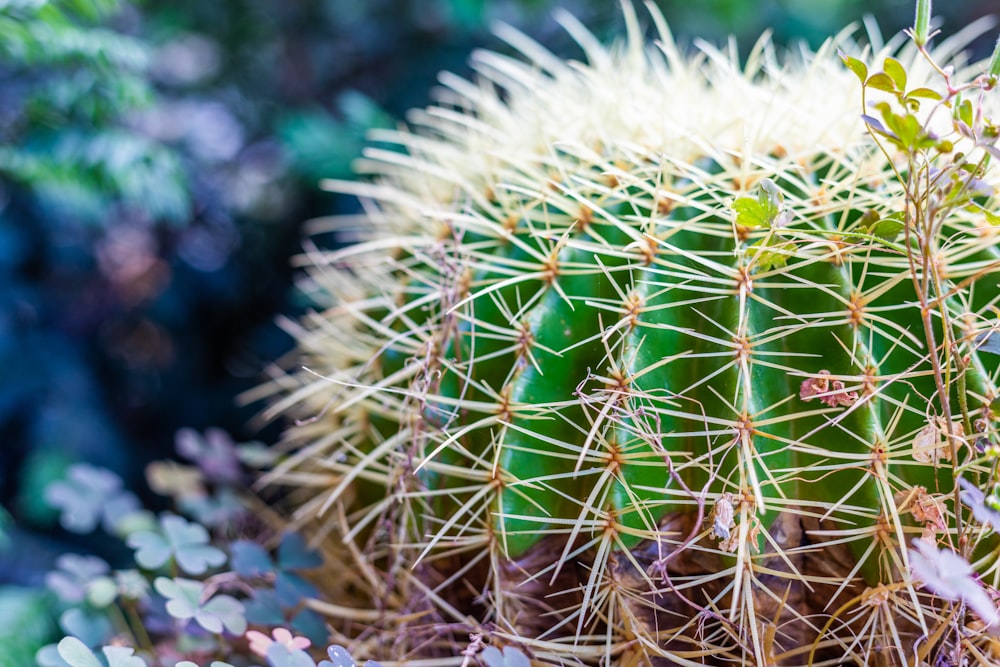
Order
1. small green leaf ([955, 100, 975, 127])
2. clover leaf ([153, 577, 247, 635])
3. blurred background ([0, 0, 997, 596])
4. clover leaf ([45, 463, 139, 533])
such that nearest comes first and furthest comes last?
1. small green leaf ([955, 100, 975, 127])
2. clover leaf ([153, 577, 247, 635])
3. clover leaf ([45, 463, 139, 533])
4. blurred background ([0, 0, 997, 596])

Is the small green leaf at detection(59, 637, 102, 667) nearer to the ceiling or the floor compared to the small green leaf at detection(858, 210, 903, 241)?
nearer to the floor

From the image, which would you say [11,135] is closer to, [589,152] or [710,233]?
[589,152]

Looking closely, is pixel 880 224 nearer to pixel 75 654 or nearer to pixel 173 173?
pixel 75 654

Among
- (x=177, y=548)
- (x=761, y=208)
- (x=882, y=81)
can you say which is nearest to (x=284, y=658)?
(x=177, y=548)

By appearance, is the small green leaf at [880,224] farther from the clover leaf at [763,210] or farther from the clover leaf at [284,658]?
the clover leaf at [284,658]

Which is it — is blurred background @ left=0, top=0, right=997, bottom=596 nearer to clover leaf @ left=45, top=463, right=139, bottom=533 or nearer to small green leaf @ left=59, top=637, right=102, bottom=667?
clover leaf @ left=45, top=463, right=139, bottom=533

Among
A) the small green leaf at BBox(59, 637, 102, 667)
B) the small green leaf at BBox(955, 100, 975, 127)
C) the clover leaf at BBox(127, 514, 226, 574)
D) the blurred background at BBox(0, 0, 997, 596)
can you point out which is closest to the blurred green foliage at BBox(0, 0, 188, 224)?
the blurred background at BBox(0, 0, 997, 596)
